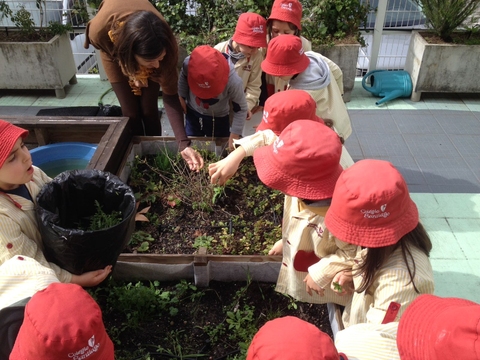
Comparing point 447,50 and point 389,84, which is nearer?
point 447,50

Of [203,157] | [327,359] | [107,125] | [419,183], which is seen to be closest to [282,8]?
[203,157]

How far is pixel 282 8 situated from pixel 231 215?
1.60 meters

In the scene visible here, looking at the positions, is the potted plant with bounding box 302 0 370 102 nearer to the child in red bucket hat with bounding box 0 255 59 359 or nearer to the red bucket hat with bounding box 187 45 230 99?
the red bucket hat with bounding box 187 45 230 99

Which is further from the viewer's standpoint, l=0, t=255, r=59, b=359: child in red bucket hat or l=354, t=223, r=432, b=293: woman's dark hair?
l=354, t=223, r=432, b=293: woman's dark hair

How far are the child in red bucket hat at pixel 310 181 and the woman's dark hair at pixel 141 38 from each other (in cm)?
84

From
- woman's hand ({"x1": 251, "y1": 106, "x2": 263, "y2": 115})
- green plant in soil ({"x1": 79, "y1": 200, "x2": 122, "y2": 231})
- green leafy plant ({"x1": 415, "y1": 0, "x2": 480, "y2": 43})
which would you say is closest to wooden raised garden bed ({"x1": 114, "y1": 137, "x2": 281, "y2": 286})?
green plant in soil ({"x1": 79, "y1": 200, "x2": 122, "y2": 231})

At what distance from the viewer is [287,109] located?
6.79 ft

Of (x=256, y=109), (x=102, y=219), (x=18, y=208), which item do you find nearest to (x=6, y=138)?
(x=18, y=208)

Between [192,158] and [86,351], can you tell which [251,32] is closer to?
[192,158]

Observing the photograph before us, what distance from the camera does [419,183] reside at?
11.9 ft

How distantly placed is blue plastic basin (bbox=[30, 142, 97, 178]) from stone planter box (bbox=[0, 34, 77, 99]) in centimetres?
267

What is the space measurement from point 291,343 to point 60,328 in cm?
56

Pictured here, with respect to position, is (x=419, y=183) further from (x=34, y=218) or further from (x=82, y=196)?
(x=34, y=218)

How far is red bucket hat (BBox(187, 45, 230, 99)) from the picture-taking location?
2547 mm
